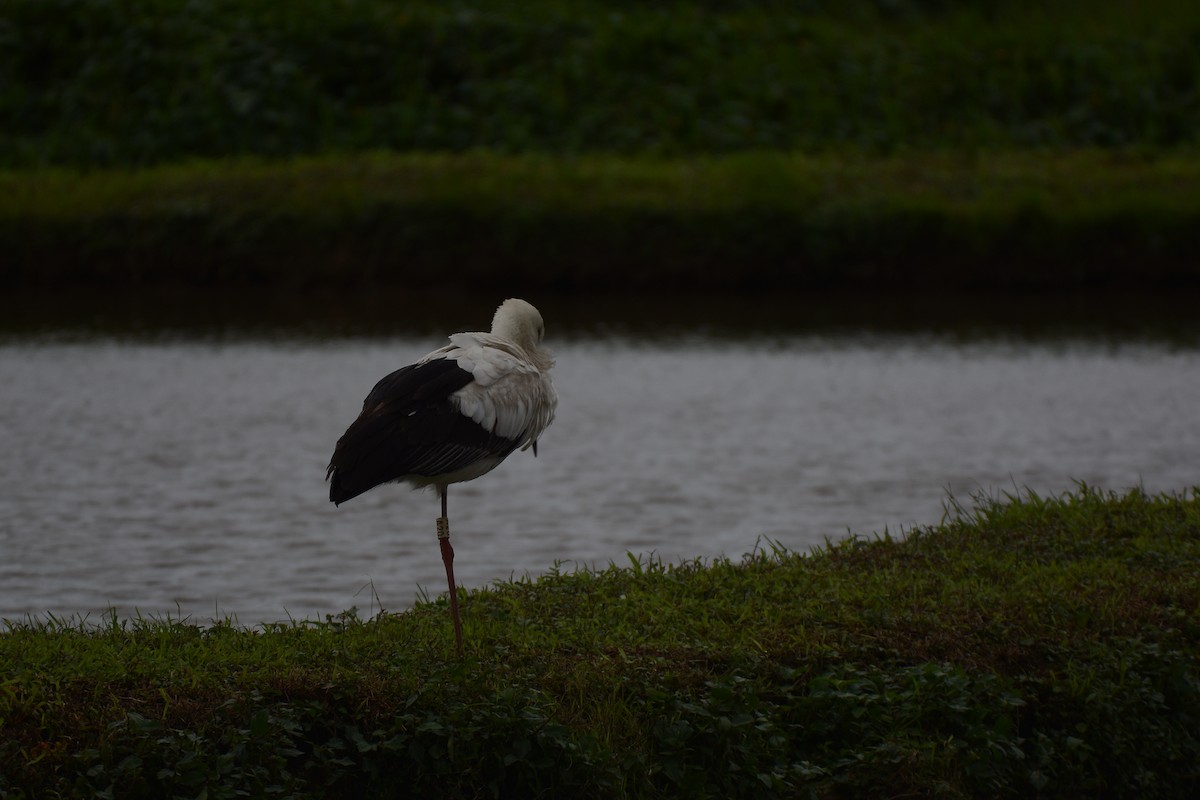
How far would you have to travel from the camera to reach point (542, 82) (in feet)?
56.4

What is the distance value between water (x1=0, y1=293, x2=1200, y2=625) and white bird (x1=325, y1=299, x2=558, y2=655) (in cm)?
102

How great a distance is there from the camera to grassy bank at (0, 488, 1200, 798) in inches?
165

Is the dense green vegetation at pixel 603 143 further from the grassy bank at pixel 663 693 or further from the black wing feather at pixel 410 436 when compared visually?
the black wing feather at pixel 410 436

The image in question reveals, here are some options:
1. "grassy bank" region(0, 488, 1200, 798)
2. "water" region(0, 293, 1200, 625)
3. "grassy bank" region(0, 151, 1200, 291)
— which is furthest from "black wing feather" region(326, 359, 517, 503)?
"grassy bank" region(0, 151, 1200, 291)

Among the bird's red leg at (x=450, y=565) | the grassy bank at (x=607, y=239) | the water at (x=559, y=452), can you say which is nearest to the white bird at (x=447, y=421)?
the bird's red leg at (x=450, y=565)

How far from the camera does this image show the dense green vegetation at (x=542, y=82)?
54.0ft

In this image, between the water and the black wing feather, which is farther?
the water

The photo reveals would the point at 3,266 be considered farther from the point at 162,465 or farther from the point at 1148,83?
the point at 1148,83

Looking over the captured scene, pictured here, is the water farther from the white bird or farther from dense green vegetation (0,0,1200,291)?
dense green vegetation (0,0,1200,291)

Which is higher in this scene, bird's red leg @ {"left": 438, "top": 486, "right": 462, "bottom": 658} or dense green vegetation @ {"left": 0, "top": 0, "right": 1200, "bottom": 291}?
dense green vegetation @ {"left": 0, "top": 0, "right": 1200, "bottom": 291}

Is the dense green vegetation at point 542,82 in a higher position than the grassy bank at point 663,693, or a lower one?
higher

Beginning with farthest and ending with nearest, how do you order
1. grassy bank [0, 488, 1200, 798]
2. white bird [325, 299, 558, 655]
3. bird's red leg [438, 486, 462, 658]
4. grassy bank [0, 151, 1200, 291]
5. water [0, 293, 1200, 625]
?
grassy bank [0, 151, 1200, 291], water [0, 293, 1200, 625], white bird [325, 299, 558, 655], bird's red leg [438, 486, 462, 658], grassy bank [0, 488, 1200, 798]

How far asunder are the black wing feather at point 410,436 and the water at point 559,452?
1.07m

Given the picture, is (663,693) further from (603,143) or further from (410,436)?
(603,143)
